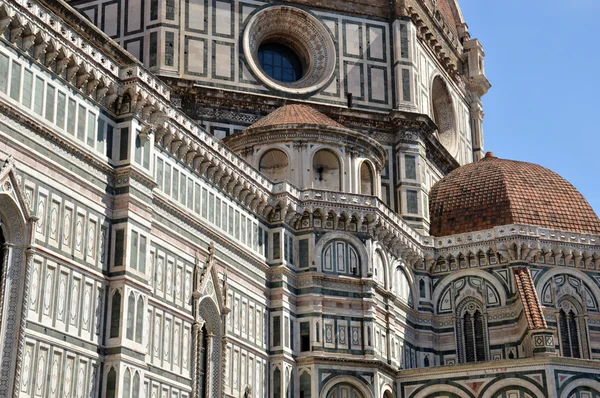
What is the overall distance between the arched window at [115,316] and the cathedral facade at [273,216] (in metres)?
0.05

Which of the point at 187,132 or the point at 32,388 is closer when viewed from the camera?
the point at 32,388

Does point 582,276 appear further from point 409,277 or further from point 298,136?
point 298,136

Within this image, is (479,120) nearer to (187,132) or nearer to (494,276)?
(494,276)

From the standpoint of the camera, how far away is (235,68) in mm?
40156

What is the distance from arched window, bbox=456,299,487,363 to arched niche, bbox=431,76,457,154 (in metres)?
10.2

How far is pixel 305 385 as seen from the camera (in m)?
32.9

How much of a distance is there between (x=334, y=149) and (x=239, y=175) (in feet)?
18.1

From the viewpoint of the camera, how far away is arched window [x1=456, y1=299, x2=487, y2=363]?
38.1 metres

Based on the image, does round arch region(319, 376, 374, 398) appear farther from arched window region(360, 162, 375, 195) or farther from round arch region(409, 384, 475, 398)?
arched window region(360, 162, 375, 195)

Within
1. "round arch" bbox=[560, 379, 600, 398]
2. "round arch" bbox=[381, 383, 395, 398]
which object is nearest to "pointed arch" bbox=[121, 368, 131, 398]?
"round arch" bbox=[381, 383, 395, 398]

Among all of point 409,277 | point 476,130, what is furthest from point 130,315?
point 476,130

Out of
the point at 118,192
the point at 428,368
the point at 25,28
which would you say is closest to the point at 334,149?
the point at 428,368

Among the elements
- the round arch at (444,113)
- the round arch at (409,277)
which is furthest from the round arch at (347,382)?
the round arch at (444,113)

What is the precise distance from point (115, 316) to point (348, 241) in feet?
38.6
